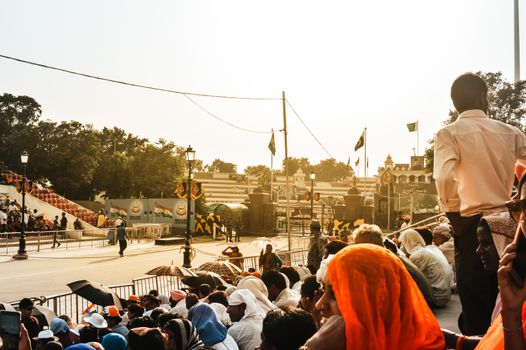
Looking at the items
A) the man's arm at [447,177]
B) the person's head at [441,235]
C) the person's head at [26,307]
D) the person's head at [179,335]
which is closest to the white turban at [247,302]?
the person's head at [179,335]

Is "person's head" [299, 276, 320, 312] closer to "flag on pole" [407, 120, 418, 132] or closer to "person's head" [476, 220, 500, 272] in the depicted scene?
"person's head" [476, 220, 500, 272]

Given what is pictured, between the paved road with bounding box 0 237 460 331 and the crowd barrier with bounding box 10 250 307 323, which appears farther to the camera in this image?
the paved road with bounding box 0 237 460 331

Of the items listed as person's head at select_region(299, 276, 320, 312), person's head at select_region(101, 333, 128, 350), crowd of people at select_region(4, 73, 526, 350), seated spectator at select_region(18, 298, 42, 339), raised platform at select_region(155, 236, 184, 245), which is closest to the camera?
crowd of people at select_region(4, 73, 526, 350)

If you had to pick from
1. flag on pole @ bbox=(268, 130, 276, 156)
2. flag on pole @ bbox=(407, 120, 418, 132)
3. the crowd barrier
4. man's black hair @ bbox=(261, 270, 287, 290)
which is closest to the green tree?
flag on pole @ bbox=(407, 120, 418, 132)

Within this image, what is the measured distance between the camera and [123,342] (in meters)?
4.81

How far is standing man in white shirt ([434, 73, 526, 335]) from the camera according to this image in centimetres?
343

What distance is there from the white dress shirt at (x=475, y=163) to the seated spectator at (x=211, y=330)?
100 inches

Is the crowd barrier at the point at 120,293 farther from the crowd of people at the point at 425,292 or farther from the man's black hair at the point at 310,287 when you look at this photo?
the man's black hair at the point at 310,287

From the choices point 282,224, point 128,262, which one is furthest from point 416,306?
point 282,224

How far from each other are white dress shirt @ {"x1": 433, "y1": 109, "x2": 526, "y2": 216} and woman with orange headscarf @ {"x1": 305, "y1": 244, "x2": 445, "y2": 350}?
112 cm

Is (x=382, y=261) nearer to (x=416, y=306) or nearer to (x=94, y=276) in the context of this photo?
(x=416, y=306)

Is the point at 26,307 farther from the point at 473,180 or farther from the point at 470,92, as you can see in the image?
the point at 470,92

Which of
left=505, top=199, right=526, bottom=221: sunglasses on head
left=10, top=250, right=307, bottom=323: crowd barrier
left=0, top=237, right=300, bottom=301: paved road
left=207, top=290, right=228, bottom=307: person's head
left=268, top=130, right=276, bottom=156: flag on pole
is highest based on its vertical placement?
left=268, top=130, right=276, bottom=156: flag on pole

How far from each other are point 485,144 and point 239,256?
13016mm
